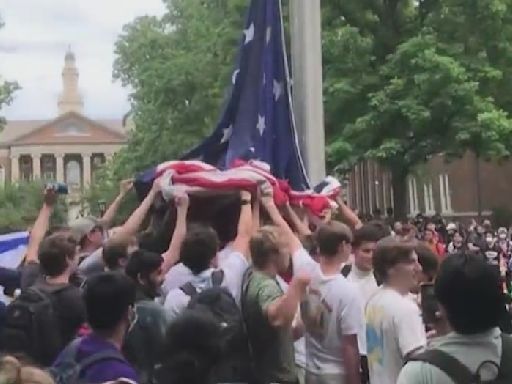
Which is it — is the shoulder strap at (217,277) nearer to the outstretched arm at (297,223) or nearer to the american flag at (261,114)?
the outstretched arm at (297,223)

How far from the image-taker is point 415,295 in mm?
7207

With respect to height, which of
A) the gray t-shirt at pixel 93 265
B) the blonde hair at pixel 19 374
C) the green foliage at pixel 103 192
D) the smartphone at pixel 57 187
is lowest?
the blonde hair at pixel 19 374

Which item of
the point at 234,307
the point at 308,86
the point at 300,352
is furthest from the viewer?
the point at 308,86

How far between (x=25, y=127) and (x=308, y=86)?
142983mm

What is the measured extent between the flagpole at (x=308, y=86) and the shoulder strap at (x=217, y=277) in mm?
7116

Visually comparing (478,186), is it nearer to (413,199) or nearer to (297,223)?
(413,199)

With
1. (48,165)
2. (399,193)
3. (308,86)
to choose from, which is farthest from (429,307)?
(48,165)

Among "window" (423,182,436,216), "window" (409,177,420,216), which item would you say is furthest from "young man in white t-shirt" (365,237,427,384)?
"window" (423,182,436,216)

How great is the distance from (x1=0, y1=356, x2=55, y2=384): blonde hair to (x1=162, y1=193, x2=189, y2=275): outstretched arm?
3.84 m

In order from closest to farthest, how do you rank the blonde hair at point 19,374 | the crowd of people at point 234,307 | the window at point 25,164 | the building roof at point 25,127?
the blonde hair at point 19,374
the crowd of people at point 234,307
the window at point 25,164
the building roof at point 25,127

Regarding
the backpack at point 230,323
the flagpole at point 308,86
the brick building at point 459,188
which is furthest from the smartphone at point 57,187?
the brick building at point 459,188

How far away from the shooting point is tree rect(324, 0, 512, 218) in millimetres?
29672

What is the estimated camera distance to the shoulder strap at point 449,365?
157 inches

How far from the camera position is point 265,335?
260 inches
